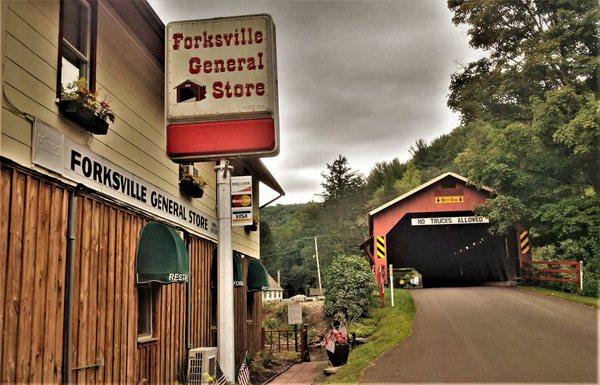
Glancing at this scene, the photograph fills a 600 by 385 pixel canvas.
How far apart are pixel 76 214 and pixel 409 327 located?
10.2 m

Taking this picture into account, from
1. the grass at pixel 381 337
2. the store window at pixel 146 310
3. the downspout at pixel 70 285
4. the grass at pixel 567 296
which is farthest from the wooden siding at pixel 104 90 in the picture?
the grass at pixel 567 296

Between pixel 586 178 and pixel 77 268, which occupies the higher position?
pixel 586 178

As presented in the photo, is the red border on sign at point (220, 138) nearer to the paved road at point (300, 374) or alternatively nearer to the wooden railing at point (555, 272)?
the paved road at point (300, 374)

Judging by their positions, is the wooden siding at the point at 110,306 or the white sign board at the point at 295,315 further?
the white sign board at the point at 295,315

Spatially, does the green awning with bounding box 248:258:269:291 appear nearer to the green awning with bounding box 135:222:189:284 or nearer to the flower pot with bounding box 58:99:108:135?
the green awning with bounding box 135:222:189:284

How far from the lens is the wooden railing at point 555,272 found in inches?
781

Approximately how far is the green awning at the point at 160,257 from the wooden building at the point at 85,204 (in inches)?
4.0

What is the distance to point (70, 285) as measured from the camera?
659 cm

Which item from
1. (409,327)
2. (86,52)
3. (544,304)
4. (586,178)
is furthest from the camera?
→ (586,178)

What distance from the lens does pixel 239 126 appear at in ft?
25.4

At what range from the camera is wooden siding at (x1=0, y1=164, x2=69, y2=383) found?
214 inches

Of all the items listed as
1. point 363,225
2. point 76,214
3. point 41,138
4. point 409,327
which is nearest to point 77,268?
point 76,214

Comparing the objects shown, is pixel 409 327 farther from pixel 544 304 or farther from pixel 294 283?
pixel 294 283

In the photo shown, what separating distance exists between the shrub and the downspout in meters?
12.1
